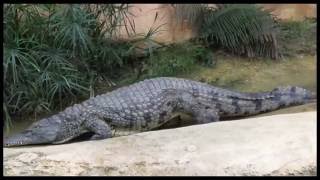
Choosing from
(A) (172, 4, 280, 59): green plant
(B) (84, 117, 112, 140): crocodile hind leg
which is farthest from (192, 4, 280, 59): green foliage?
(B) (84, 117, 112, 140): crocodile hind leg

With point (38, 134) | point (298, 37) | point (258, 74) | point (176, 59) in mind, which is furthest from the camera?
point (298, 37)

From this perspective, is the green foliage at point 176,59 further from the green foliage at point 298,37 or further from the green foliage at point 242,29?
the green foliage at point 298,37

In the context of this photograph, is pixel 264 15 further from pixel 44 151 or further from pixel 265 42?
pixel 44 151

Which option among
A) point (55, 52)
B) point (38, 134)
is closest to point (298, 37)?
point (55, 52)

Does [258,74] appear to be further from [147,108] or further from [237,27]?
[147,108]

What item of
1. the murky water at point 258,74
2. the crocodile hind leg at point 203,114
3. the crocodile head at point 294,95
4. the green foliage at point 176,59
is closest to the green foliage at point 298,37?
the murky water at point 258,74

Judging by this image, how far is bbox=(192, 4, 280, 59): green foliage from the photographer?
21.5 ft

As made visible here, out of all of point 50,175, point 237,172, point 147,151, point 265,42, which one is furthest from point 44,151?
point 265,42

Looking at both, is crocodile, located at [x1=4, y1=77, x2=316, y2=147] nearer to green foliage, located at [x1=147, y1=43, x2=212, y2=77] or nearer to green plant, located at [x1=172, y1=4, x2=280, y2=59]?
green foliage, located at [x1=147, y1=43, x2=212, y2=77]

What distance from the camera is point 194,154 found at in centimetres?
371

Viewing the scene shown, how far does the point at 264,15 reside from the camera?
21.8ft

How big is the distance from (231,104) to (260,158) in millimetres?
1846

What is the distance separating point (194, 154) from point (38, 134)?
5.53 ft

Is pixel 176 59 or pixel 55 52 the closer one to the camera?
pixel 55 52
